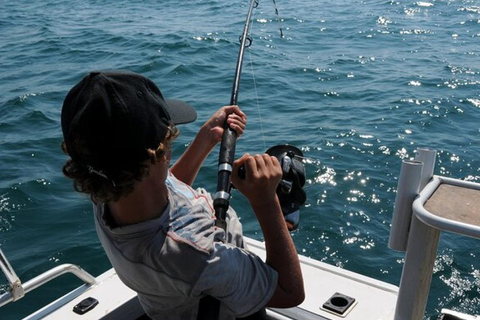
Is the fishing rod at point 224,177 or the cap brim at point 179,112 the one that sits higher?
the cap brim at point 179,112

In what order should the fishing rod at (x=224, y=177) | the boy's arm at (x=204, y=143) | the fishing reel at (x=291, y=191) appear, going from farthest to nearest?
1. the boy's arm at (x=204, y=143)
2. the fishing reel at (x=291, y=191)
3. the fishing rod at (x=224, y=177)

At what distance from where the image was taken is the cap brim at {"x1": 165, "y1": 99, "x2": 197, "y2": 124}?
6.01 ft

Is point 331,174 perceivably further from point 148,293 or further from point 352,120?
point 148,293

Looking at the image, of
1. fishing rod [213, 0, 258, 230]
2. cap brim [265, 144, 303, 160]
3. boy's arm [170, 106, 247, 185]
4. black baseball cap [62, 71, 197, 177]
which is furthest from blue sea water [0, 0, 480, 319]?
black baseball cap [62, 71, 197, 177]

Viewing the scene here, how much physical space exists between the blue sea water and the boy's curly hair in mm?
2558

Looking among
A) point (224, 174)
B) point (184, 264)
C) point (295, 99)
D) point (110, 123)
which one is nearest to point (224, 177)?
point (224, 174)

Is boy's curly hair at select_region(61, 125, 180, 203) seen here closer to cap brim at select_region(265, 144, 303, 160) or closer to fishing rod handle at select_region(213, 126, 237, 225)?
fishing rod handle at select_region(213, 126, 237, 225)

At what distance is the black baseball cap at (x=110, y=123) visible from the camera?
4.90 ft

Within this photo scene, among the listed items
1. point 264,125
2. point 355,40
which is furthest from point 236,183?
point 355,40

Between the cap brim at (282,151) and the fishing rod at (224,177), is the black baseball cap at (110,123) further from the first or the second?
the cap brim at (282,151)

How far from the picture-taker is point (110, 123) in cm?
149

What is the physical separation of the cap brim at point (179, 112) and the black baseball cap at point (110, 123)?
224 millimetres

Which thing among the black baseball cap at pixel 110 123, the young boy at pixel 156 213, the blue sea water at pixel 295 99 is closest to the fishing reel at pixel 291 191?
the young boy at pixel 156 213

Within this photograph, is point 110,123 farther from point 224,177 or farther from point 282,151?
point 282,151
